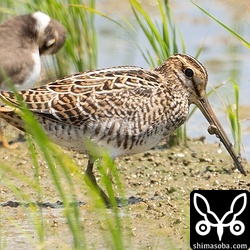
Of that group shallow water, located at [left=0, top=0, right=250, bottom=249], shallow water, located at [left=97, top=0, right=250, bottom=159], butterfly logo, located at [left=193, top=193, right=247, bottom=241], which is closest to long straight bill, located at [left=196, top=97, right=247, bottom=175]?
shallow water, located at [left=0, top=0, right=250, bottom=249]

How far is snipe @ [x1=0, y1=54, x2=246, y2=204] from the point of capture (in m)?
7.36

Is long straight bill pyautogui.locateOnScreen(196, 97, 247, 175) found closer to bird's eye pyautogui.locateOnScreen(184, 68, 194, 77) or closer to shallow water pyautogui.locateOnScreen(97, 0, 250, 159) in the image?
bird's eye pyautogui.locateOnScreen(184, 68, 194, 77)

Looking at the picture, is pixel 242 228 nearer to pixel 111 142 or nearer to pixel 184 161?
pixel 111 142

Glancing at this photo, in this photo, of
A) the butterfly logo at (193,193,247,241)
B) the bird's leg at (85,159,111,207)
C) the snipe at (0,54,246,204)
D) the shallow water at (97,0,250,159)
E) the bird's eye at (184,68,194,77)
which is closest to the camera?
the butterfly logo at (193,193,247,241)

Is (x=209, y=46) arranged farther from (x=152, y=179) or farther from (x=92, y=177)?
(x=92, y=177)

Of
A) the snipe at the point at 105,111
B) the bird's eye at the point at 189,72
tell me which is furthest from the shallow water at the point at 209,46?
the snipe at the point at 105,111

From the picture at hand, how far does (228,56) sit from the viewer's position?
11133 mm

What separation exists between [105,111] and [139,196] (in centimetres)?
72

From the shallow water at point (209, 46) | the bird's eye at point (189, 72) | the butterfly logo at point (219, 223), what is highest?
the shallow water at point (209, 46)

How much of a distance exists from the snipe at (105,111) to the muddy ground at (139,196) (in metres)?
0.39

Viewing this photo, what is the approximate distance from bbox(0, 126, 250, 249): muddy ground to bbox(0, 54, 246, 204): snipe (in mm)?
390

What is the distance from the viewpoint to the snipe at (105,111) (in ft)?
24.1

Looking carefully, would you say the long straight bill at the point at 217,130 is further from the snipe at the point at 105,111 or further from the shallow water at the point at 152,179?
the snipe at the point at 105,111

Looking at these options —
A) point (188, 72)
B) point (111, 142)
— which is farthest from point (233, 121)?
point (111, 142)
